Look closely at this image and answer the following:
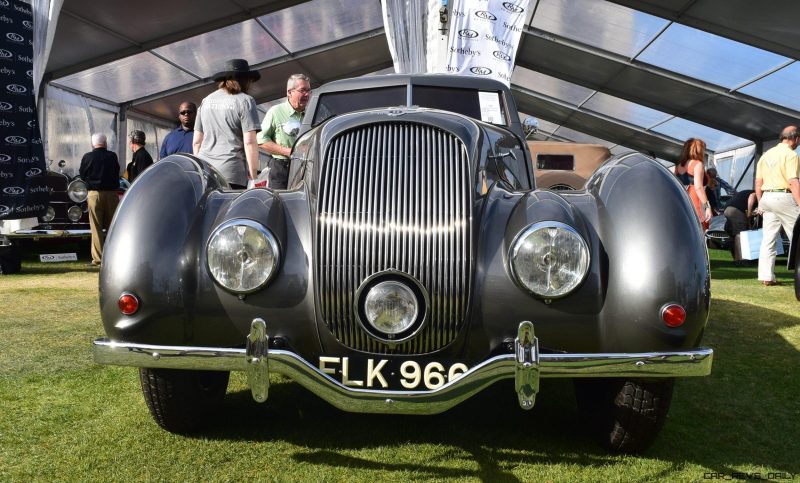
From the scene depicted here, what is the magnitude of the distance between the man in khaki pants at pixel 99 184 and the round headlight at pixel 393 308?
7.11 meters

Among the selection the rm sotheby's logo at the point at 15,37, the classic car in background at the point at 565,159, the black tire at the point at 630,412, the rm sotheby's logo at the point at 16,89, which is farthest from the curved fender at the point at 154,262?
the classic car in background at the point at 565,159

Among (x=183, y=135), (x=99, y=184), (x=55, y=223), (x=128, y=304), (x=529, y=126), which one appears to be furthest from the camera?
(x=55, y=223)

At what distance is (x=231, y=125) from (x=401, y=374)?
3141 millimetres

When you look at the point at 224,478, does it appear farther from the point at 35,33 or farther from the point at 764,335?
the point at 35,33

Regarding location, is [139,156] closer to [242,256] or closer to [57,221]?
[57,221]

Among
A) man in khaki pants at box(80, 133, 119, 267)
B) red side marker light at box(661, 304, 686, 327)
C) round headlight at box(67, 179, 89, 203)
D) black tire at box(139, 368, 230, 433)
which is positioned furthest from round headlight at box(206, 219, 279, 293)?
round headlight at box(67, 179, 89, 203)

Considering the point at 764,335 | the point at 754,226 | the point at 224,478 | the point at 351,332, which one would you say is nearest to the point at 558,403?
the point at 351,332

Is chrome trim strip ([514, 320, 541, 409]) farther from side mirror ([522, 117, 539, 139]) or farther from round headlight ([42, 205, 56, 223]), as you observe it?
round headlight ([42, 205, 56, 223])

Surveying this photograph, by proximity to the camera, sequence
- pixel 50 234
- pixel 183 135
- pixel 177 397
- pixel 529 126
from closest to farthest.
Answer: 1. pixel 177 397
2. pixel 529 126
3. pixel 183 135
4. pixel 50 234

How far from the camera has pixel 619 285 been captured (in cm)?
211

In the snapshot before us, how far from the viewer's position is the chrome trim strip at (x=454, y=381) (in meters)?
1.95

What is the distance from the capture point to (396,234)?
2141mm

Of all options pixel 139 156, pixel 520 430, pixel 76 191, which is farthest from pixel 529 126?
pixel 76 191

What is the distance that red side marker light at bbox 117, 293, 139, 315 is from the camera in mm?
2156
